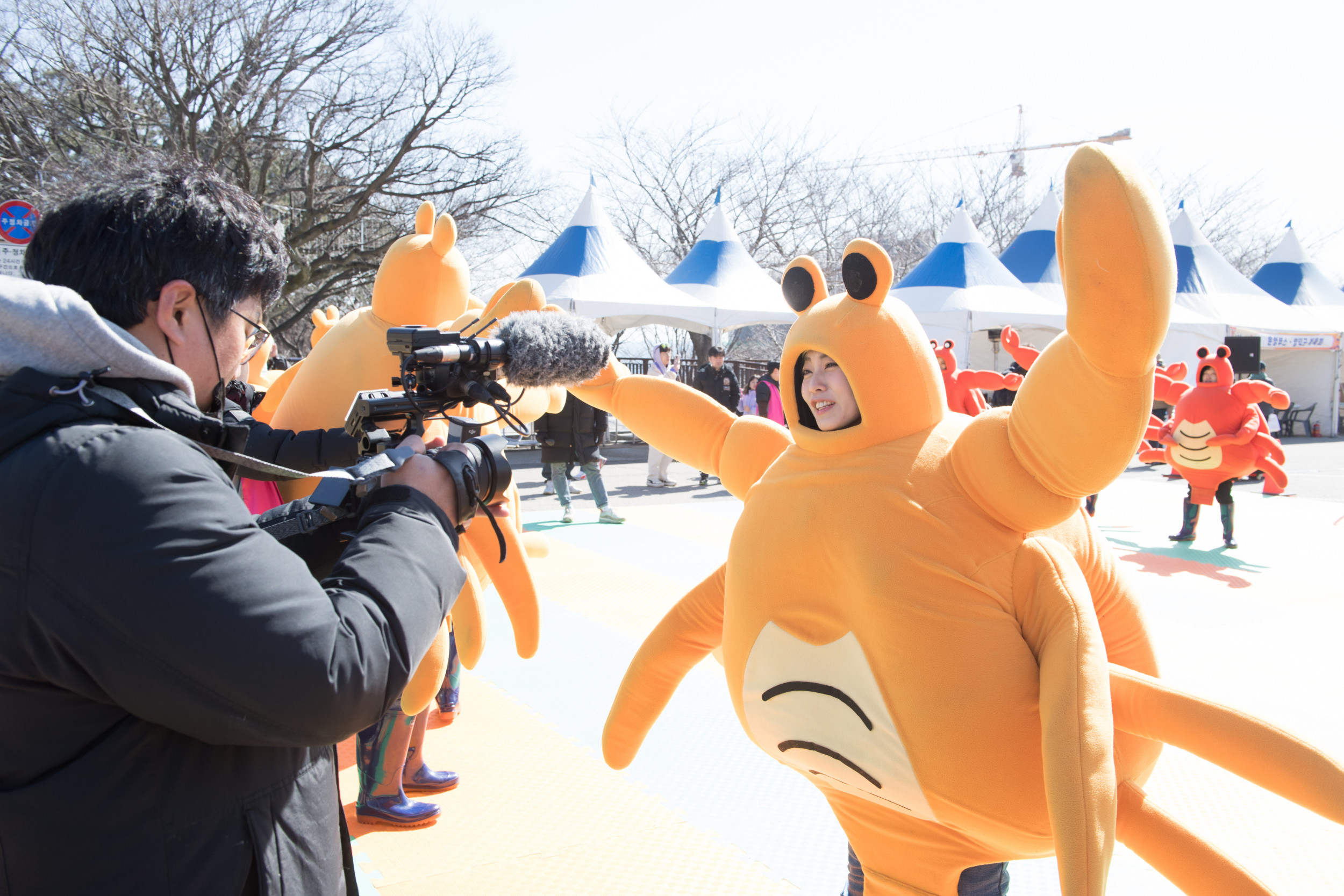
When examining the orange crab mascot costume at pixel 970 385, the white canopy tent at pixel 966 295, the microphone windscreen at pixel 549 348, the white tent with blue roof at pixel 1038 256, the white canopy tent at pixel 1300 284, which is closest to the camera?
the microphone windscreen at pixel 549 348

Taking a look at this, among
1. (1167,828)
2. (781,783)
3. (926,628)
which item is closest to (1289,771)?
(1167,828)

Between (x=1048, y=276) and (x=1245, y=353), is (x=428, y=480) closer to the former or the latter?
(x=1048, y=276)

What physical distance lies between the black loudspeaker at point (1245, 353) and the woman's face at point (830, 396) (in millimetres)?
18407

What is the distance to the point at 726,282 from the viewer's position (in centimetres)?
1402

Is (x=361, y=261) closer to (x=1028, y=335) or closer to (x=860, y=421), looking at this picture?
(x=1028, y=335)

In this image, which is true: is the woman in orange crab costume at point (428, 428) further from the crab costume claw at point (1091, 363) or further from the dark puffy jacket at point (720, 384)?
the dark puffy jacket at point (720, 384)

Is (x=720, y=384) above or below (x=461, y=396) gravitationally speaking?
below

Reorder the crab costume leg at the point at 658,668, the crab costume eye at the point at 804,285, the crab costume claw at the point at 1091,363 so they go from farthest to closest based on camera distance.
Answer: the crab costume leg at the point at 658,668, the crab costume eye at the point at 804,285, the crab costume claw at the point at 1091,363

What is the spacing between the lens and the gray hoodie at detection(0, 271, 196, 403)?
1013 millimetres

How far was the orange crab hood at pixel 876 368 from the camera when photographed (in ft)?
6.16

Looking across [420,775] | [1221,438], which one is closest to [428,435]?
[420,775]

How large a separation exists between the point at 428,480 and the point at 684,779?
246 centimetres

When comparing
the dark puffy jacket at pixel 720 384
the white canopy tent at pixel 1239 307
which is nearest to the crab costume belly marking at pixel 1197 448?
the dark puffy jacket at pixel 720 384

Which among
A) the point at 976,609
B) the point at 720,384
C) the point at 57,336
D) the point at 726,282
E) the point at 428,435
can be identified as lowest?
the point at 720,384
